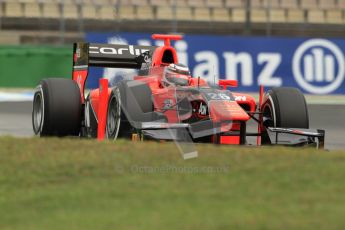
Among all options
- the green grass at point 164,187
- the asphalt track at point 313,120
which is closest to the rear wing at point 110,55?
the asphalt track at point 313,120

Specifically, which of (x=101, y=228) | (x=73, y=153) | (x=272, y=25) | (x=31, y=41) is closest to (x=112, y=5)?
(x=31, y=41)

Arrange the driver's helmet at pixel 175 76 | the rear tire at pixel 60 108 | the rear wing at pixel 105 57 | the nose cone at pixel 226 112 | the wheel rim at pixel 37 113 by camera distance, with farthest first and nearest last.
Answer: the rear wing at pixel 105 57, the wheel rim at pixel 37 113, the driver's helmet at pixel 175 76, the rear tire at pixel 60 108, the nose cone at pixel 226 112

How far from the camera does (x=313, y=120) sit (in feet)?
45.6

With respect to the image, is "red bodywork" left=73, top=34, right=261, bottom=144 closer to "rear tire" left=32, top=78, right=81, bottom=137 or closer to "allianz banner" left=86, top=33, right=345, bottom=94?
"rear tire" left=32, top=78, right=81, bottom=137

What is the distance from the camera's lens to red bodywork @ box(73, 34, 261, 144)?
27.3 ft

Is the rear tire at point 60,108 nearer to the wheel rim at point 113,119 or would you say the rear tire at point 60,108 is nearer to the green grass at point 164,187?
the wheel rim at point 113,119

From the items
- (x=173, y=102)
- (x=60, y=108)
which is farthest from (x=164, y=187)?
(x=60, y=108)

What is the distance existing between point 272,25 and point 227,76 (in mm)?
6363

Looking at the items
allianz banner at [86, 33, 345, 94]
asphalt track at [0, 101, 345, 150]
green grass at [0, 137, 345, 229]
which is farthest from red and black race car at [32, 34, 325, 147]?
allianz banner at [86, 33, 345, 94]

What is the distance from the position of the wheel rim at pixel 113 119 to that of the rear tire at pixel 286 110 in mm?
1748

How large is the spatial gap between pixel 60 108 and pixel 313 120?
593 cm

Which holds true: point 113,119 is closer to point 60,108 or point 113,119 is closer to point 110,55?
point 60,108

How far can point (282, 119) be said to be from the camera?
29.4ft

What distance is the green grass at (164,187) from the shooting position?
466 centimetres
